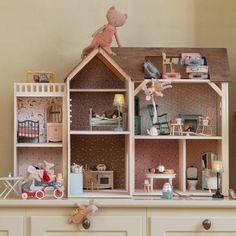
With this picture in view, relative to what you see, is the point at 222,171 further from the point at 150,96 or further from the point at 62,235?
the point at 62,235

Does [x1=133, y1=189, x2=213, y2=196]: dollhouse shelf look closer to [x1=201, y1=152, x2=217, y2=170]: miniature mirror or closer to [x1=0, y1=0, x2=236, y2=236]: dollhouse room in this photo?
[x1=0, y1=0, x2=236, y2=236]: dollhouse room

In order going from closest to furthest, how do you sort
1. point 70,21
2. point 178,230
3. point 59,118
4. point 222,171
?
point 178,230
point 222,171
point 59,118
point 70,21

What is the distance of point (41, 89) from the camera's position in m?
1.88

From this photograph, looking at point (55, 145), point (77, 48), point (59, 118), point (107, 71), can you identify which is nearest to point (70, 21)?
point (77, 48)

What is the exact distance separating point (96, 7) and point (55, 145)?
0.60 metres

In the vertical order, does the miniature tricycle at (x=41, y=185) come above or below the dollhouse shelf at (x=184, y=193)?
above

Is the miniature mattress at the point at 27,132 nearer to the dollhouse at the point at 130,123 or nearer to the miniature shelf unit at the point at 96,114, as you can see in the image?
the dollhouse at the point at 130,123

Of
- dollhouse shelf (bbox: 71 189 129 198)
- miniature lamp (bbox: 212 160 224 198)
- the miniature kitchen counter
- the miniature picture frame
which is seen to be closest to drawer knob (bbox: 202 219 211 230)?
the miniature kitchen counter

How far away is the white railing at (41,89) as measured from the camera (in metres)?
1.86

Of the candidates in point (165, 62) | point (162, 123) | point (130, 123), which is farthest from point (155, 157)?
point (165, 62)

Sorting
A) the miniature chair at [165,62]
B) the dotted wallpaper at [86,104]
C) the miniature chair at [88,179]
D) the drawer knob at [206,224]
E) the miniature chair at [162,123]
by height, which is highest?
the miniature chair at [165,62]

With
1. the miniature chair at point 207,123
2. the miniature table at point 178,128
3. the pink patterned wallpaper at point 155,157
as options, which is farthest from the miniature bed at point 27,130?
the miniature chair at point 207,123

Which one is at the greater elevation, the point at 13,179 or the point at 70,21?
the point at 70,21

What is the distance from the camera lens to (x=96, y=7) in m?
2.07
